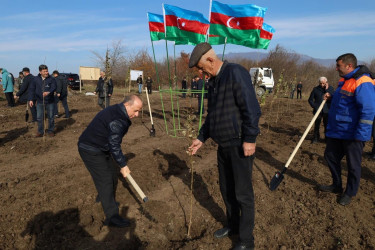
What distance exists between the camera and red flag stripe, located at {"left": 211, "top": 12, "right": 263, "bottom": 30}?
19.7 ft

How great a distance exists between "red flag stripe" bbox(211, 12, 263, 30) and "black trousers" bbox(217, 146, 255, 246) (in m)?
4.42

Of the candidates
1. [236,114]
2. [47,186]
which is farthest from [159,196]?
[236,114]

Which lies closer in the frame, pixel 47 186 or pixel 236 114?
pixel 236 114

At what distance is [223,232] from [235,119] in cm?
152

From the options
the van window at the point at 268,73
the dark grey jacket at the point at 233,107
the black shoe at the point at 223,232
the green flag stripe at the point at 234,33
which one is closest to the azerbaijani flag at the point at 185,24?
the green flag stripe at the point at 234,33

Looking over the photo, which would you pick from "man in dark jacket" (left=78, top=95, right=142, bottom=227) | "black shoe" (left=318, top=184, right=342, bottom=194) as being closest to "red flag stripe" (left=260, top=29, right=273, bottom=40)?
"black shoe" (left=318, top=184, right=342, bottom=194)

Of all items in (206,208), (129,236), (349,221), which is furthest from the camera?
(206,208)

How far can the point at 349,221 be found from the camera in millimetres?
3461

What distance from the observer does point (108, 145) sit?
302 centimetres

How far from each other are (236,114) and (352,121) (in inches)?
91.2

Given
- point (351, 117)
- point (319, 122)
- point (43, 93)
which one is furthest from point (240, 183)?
point (43, 93)

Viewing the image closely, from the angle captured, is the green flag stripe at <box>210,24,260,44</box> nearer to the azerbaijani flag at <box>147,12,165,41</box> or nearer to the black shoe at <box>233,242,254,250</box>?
the azerbaijani flag at <box>147,12,165,41</box>

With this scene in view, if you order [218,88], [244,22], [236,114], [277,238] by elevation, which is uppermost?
[244,22]

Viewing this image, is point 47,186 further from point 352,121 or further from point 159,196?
point 352,121
